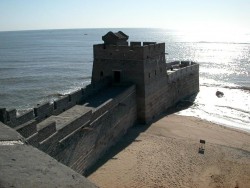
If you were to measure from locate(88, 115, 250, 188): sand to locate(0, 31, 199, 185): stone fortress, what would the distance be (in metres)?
0.86

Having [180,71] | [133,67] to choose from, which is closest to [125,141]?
[133,67]

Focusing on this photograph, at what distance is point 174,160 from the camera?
16188 millimetres

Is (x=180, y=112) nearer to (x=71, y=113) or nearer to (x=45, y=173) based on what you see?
(x=71, y=113)

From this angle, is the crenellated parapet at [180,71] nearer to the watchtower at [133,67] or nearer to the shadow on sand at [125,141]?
the shadow on sand at [125,141]

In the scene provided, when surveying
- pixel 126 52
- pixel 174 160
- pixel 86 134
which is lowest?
pixel 174 160

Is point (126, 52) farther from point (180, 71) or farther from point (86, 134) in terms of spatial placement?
point (180, 71)

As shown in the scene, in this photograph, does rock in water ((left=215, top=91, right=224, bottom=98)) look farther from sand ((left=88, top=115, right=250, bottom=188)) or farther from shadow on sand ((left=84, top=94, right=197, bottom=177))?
sand ((left=88, top=115, right=250, bottom=188))

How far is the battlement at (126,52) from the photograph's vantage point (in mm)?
20877

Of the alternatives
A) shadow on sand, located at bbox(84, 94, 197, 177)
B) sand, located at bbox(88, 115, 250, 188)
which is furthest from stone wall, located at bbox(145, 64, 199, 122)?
sand, located at bbox(88, 115, 250, 188)

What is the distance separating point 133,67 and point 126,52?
1087 mm

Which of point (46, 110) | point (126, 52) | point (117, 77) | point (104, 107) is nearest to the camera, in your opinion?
point (46, 110)

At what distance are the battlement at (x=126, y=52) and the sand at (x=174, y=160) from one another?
4526mm

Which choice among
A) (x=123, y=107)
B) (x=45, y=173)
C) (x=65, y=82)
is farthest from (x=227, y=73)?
(x=45, y=173)

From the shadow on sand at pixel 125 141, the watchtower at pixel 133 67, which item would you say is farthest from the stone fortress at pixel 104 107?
the shadow on sand at pixel 125 141
